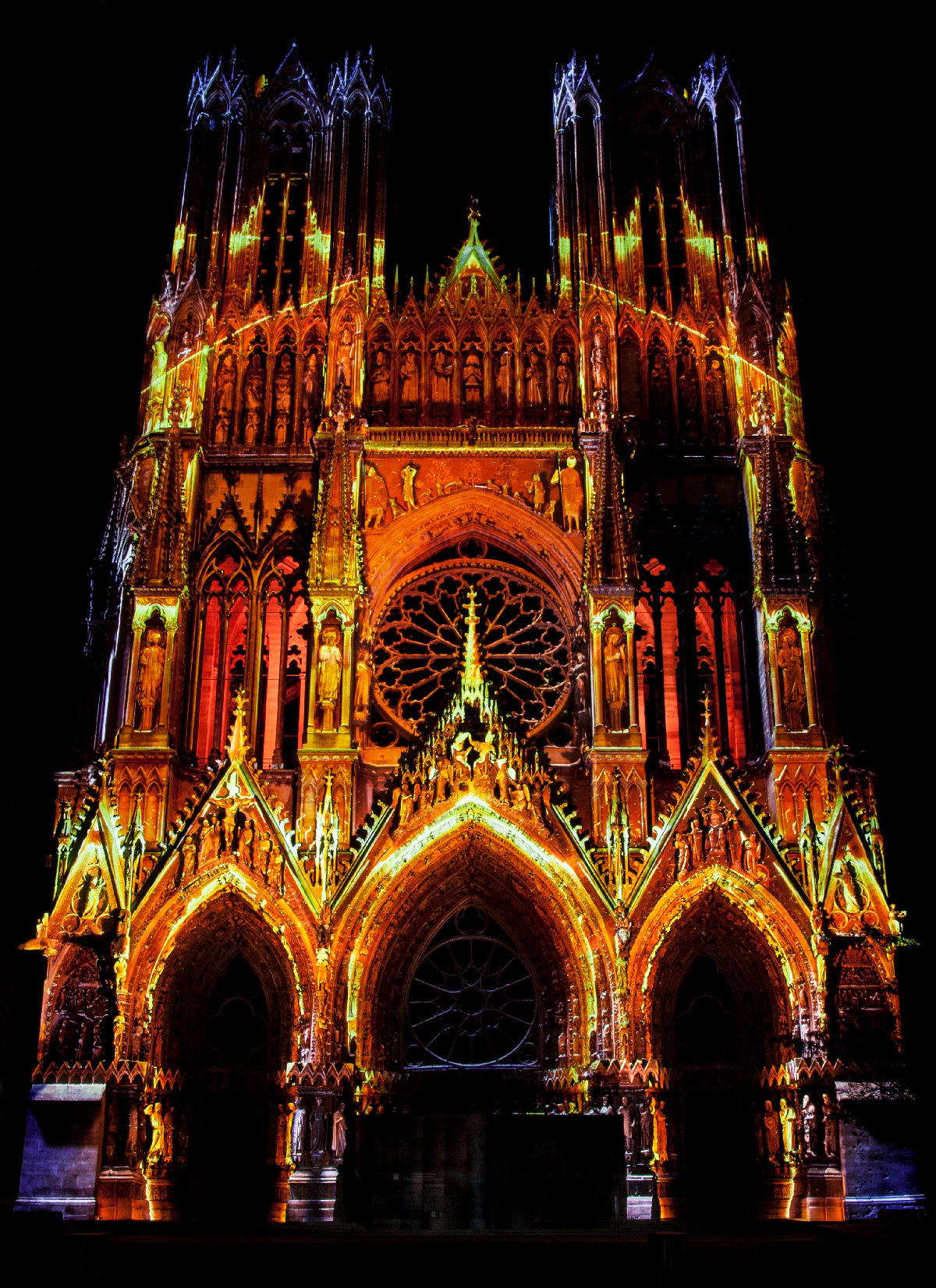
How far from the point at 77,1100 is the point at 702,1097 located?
10233mm

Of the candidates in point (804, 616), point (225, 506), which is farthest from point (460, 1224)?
point (225, 506)

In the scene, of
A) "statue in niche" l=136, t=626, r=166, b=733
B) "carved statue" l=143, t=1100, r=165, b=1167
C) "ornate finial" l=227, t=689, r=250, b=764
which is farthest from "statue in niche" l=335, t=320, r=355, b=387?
"carved statue" l=143, t=1100, r=165, b=1167

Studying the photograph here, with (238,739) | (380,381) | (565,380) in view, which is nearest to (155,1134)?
(238,739)

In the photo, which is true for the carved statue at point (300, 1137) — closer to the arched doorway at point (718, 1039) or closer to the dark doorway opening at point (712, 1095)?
the arched doorway at point (718, 1039)

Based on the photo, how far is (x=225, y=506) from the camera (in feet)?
88.4

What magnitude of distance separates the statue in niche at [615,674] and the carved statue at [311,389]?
8.28 m

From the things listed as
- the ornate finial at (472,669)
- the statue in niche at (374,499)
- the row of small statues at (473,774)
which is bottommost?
the row of small statues at (473,774)

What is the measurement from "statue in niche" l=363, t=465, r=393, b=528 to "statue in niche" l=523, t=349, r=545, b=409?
3.79 meters

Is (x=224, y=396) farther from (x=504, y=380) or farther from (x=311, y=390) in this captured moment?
(x=504, y=380)

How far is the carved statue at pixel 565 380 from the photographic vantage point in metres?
28.1

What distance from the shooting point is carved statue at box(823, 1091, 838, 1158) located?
68.3ft

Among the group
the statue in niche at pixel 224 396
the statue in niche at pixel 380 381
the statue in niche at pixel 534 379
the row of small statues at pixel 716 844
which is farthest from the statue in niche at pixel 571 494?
the statue in niche at pixel 224 396

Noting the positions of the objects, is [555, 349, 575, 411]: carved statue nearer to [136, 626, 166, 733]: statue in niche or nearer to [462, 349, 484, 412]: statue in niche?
[462, 349, 484, 412]: statue in niche

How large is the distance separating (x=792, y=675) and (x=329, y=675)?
8518 millimetres
